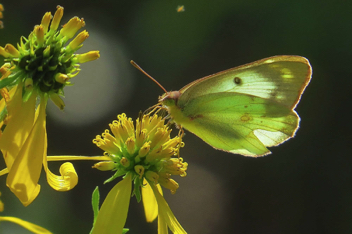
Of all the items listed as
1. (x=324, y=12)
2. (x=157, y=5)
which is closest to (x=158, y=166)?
(x=157, y=5)

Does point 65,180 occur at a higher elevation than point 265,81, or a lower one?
lower

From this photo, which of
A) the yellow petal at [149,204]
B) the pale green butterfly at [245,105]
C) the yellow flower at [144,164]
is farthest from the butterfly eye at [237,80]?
the yellow petal at [149,204]

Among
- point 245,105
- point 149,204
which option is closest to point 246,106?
point 245,105

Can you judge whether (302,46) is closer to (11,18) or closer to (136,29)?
(136,29)

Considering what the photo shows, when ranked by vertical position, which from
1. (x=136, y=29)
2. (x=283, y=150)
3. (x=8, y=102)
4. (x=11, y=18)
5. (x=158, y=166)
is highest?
(x=11, y=18)

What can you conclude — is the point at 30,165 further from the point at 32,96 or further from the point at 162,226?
the point at 162,226

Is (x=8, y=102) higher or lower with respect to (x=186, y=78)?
lower

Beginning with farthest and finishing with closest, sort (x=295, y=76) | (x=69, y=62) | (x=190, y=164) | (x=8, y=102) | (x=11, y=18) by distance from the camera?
1. (x=190, y=164)
2. (x=11, y=18)
3. (x=295, y=76)
4. (x=69, y=62)
5. (x=8, y=102)
